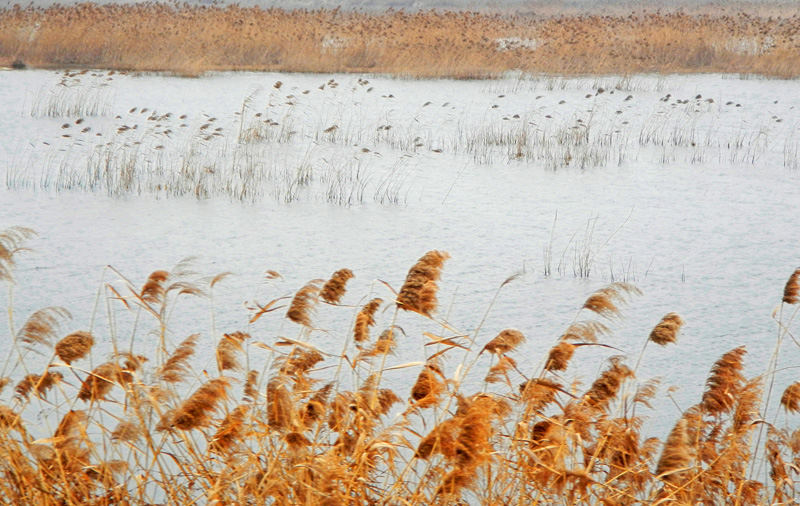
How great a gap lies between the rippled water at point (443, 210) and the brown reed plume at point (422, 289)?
1.46m

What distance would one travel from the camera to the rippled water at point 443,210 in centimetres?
464

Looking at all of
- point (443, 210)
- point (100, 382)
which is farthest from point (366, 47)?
point (100, 382)

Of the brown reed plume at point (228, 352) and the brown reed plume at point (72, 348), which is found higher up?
the brown reed plume at point (72, 348)

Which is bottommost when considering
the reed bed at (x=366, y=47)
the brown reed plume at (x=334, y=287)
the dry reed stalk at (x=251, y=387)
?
the dry reed stalk at (x=251, y=387)

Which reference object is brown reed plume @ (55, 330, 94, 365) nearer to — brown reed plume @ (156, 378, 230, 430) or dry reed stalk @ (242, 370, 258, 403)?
brown reed plume @ (156, 378, 230, 430)

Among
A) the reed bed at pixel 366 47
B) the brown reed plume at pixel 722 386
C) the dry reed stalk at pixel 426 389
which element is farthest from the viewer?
the reed bed at pixel 366 47

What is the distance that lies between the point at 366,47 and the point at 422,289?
45.8 ft

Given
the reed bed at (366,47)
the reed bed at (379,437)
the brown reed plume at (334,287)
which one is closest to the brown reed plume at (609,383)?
the reed bed at (379,437)

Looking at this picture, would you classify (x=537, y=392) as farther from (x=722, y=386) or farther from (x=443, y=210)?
(x=443, y=210)

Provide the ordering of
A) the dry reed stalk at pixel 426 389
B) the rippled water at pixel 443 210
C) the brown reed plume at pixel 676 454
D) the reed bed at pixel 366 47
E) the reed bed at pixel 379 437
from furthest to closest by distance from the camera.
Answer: the reed bed at pixel 366 47 < the rippled water at pixel 443 210 < the dry reed stalk at pixel 426 389 < the reed bed at pixel 379 437 < the brown reed plume at pixel 676 454

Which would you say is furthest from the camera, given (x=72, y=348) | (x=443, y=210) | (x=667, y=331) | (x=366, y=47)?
(x=366, y=47)

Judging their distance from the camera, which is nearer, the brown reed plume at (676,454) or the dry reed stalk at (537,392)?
the brown reed plume at (676,454)

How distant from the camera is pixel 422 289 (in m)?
2.35

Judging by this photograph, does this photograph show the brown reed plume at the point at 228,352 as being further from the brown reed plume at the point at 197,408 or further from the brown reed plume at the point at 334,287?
the brown reed plume at the point at 197,408
